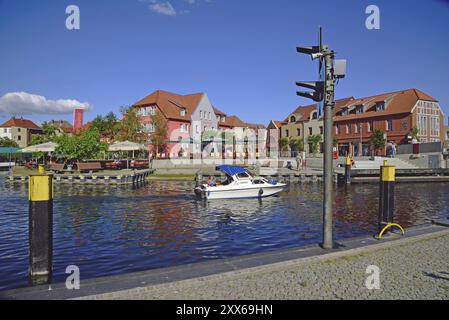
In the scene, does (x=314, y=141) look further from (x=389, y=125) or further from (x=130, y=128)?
(x=130, y=128)

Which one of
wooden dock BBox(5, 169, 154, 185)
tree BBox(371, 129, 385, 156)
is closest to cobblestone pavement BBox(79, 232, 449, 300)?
wooden dock BBox(5, 169, 154, 185)

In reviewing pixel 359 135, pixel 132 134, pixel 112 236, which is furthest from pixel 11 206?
pixel 359 135

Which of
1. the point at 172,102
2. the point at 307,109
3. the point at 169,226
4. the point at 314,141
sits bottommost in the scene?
the point at 169,226

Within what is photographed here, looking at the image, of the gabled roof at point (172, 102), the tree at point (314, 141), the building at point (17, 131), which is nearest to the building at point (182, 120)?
the gabled roof at point (172, 102)

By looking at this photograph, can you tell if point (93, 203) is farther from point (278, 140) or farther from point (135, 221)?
point (278, 140)

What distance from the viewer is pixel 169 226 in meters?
15.3

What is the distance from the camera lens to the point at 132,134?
5256 centimetres

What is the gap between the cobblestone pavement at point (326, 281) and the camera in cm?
554

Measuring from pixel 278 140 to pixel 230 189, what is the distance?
193 ft

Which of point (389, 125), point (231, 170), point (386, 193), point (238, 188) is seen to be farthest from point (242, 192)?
point (389, 125)

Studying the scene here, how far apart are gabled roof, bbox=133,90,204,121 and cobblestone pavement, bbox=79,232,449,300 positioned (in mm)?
55633

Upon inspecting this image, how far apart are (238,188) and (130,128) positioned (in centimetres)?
3324

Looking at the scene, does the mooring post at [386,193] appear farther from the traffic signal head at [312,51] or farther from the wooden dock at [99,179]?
the wooden dock at [99,179]
